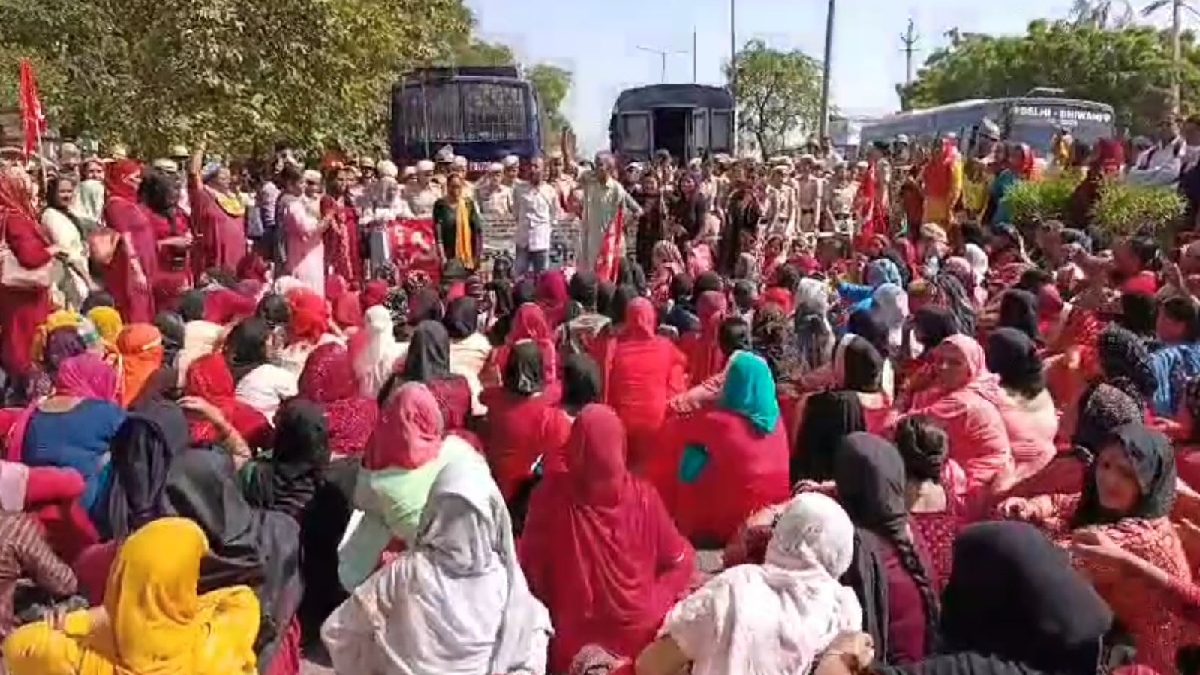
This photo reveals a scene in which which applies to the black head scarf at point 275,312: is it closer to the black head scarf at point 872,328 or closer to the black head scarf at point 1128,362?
the black head scarf at point 872,328

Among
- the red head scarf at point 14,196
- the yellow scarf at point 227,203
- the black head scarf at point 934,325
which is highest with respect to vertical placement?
the red head scarf at point 14,196

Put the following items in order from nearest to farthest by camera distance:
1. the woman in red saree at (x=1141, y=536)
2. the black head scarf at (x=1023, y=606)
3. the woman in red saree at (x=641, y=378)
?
the black head scarf at (x=1023, y=606), the woman in red saree at (x=1141, y=536), the woman in red saree at (x=641, y=378)

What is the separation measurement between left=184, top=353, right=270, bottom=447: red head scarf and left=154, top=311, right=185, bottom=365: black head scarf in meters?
0.63

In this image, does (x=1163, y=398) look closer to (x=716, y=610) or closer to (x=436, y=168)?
(x=716, y=610)

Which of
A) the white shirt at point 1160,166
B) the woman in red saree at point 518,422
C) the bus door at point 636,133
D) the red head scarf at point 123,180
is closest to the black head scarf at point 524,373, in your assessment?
the woman in red saree at point 518,422

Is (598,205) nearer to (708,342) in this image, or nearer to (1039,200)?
(1039,200)

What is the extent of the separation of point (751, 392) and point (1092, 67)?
165 ft

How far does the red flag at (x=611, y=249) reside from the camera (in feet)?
38.6

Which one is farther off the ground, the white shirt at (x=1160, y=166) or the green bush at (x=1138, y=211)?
the white shirt at (x=1160, y=166)

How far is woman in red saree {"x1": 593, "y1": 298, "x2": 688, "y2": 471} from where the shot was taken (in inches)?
272

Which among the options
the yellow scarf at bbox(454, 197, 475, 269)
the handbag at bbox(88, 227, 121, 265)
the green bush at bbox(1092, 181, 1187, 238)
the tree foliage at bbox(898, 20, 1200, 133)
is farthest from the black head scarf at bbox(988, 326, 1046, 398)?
the tree foliage at bbox(898, 20, 1200, 133)

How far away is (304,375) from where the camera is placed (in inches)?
265

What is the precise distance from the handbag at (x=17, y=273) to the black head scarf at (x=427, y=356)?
2.45 metres

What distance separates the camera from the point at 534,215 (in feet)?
44.7
